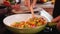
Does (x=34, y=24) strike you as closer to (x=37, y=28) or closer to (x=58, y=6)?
(x=37, y=28)

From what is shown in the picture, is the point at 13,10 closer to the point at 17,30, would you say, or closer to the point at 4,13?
the point at 4,13

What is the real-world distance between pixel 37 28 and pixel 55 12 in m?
0.41

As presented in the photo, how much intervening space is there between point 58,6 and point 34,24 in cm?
38

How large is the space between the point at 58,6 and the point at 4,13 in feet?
1.19

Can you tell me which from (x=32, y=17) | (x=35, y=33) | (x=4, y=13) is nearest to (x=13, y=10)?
(x=4, y=13)

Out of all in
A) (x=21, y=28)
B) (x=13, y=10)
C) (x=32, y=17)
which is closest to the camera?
(x=21, y=28)

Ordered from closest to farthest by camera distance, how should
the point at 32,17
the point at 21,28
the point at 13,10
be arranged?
the point at 21,28 → the point at 32,17 → the point at 13,10

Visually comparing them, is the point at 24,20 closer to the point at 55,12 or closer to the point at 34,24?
the point at 34,24

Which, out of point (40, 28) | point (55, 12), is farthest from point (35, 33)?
point (55, 12)

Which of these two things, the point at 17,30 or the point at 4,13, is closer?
the point at 17,30

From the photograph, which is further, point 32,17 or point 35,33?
point 32,17

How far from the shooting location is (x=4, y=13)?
69 cm

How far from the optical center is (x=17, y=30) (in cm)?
48

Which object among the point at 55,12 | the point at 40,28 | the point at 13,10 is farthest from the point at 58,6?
the point at 40,28
